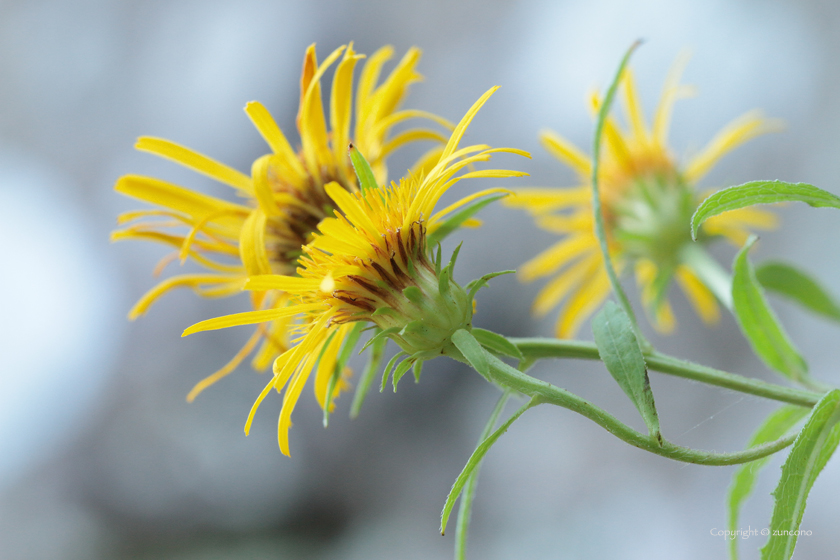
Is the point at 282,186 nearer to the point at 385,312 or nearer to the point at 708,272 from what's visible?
the point at 385,312

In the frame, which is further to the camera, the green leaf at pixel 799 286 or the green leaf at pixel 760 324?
the green leaf at pixel 799 286

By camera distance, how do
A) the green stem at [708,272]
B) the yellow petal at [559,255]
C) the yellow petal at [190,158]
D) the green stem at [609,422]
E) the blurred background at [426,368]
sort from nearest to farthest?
the green stem at [609,422] < the yellow petal at [190,158] < the green stem at [708,272] < the yellow petal at [559,255] < the blurred background at [426,368]

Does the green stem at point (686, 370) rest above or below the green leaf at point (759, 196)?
below

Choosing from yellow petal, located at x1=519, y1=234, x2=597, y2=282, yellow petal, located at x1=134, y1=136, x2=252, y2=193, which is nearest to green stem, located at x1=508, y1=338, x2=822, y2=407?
yellow petal, located at x1=134, y1=136, x2=252, y2=193

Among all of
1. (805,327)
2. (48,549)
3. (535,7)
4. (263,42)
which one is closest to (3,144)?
(263,42)

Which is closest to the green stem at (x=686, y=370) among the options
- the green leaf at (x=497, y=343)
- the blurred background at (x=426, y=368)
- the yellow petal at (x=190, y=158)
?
the green leaf at (x=497, y=343)

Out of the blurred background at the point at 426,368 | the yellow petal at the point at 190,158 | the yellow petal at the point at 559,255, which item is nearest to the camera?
the yellow petal at the point at 190,158

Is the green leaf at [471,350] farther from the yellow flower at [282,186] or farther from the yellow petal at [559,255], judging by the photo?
the yellow petal at [559,255]
